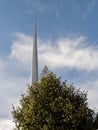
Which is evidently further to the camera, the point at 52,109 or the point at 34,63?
the point at 34,63

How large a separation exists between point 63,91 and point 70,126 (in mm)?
4789

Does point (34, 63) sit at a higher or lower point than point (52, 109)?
higher

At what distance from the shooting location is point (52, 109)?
39094mm

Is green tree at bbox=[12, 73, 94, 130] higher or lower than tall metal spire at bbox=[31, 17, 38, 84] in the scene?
lower

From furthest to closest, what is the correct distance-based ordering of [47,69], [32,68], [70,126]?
[32,68], [47,69], [70,126]

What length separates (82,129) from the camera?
39344mm

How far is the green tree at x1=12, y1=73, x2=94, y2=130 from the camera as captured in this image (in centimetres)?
3859

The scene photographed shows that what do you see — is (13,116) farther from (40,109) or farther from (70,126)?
(70,126)

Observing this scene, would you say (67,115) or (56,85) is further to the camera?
(56,85)

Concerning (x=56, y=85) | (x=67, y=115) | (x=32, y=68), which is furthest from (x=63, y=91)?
(x=32, y=68)

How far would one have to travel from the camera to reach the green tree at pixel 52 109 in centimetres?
3859

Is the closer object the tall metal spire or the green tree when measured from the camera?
the green tree

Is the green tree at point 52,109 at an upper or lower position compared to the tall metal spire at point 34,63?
lower

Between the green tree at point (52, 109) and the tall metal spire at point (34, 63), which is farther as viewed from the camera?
the tall metal spire at point (34, 63)
